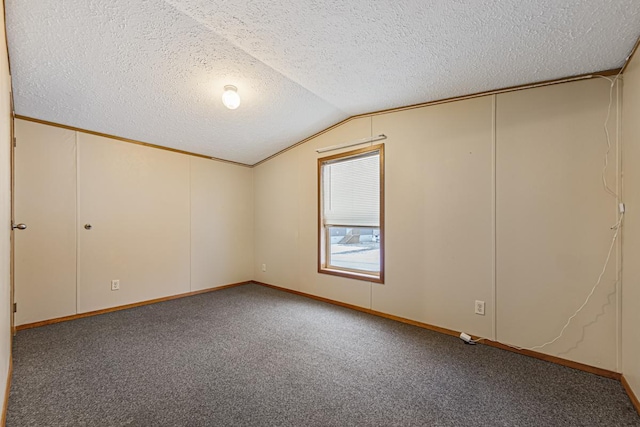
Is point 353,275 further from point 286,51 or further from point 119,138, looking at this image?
point 119,138

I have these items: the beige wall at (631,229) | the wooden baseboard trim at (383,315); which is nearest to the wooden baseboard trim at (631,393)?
the beige wall at (631,229)

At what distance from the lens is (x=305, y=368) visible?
201 cm

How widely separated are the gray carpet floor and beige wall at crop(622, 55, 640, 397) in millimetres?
278

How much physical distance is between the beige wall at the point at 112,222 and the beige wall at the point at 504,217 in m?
2.34

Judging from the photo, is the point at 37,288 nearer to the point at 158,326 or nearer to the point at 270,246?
the point at 158,326

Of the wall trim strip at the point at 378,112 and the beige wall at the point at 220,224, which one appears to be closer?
the wall trim strip at the point at 378,112

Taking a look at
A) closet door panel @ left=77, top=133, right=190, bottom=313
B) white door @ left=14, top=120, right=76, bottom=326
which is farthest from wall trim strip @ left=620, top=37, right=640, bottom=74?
white door @ left=14, top=120, right=76, bottom=326

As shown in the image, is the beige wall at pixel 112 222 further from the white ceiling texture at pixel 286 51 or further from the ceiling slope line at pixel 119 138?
the white ceiling texture at pixel 286 51

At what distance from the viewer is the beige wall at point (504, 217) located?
1.98 meters

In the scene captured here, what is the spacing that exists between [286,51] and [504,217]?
2253 millimetres

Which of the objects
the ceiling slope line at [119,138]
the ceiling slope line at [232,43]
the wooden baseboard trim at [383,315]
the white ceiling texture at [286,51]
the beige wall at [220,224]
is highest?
the ceiling slope line at [232,43]

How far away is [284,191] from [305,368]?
2709 mm

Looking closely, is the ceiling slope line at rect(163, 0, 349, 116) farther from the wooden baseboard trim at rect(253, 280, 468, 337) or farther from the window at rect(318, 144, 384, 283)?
the wooden baseboard trim at rect(253, 280, 468, 337)

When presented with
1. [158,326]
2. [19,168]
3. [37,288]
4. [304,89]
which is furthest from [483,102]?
[37,288]
